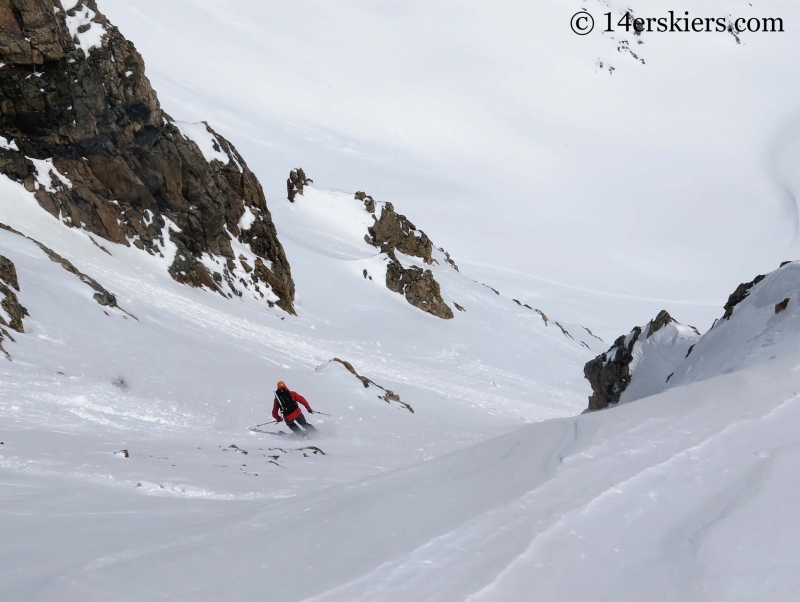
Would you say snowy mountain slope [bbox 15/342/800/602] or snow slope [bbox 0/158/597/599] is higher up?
snowy mountain slope [bbox 15/342/800/602]

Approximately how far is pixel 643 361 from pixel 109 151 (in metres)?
17.1

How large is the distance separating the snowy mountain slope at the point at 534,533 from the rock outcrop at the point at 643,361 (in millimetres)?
7986

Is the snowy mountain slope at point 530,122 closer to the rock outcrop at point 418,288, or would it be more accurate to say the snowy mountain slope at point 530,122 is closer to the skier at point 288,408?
the rock outcrop at point 418,288

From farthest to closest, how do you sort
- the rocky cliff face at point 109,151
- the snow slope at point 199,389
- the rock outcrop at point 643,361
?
1. the rocky cliff face at point 109,151
2. the rock outcrop at point 643,361
3. the snow slope at point 199,389

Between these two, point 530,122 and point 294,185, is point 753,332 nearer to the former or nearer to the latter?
point 294,185

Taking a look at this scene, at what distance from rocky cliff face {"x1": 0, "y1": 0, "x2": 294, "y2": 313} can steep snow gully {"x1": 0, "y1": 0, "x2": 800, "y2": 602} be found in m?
0.07

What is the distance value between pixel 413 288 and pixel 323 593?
2834 centimetres

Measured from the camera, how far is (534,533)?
369cm

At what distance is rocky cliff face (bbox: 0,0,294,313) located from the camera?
20.7m

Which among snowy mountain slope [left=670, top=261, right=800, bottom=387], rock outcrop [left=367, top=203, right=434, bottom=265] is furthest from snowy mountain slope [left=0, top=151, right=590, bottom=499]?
snowy mountain slope [left=670, top=261, right=800, bottom=387]

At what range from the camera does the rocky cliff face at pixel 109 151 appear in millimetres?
20719

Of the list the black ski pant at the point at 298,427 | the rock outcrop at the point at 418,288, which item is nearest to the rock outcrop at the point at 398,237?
the rock outcrop at the point at 418,288

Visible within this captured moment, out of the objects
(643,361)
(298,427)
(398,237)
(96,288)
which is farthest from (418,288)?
(298,427)

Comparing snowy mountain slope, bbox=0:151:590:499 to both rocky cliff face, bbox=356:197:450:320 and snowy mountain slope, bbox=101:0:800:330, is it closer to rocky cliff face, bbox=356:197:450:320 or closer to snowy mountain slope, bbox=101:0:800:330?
rocky cliff face, bbox=356:197:450:320
